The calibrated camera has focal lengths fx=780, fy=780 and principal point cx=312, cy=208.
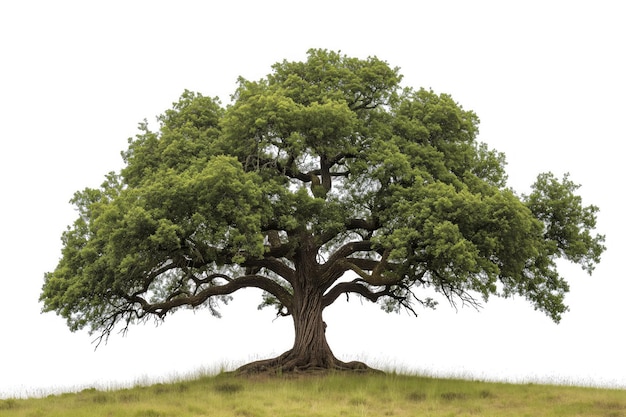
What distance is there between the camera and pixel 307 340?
26.6 m

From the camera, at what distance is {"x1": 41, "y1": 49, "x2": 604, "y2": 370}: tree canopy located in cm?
2261

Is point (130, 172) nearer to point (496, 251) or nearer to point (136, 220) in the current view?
point (136, 220)

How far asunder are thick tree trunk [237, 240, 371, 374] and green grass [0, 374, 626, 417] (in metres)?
1.13

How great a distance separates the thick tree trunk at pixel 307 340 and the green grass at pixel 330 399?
1.13m

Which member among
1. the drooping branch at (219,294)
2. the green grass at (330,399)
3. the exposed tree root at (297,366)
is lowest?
the green grass at (330,399)

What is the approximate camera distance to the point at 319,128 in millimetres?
24297

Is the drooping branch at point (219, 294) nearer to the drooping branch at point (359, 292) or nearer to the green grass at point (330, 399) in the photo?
the drooping branch at point (359, 292)

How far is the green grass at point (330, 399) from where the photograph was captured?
21109 millimetres

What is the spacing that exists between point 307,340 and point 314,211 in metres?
4.83

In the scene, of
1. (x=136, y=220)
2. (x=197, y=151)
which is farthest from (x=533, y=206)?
(x=136, y=220)

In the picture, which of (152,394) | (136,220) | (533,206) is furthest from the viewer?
(533,206)

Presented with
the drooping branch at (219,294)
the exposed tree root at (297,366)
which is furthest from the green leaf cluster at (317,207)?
the exposed tree root at (297,366)

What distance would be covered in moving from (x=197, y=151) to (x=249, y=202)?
352 cm

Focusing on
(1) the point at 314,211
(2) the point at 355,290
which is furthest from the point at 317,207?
(2) the point at 355,290
